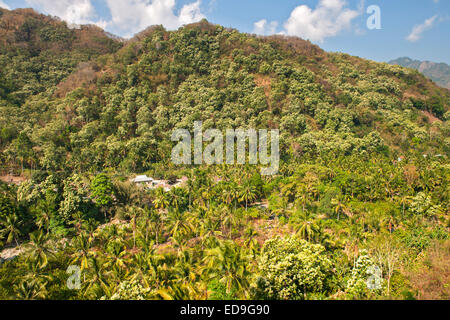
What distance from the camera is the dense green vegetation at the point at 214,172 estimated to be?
861 inches

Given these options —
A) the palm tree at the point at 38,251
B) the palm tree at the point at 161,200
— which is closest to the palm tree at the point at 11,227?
the palm tree at the point at 38,251

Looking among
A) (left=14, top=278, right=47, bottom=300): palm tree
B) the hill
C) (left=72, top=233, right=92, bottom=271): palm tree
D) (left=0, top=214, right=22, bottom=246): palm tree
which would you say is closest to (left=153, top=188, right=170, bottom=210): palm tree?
(left=72, top=233, right=92, bottom=271): palm tree

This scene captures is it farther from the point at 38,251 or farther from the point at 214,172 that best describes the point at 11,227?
the point at 214,172

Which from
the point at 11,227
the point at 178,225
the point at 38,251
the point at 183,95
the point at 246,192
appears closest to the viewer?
the point at 38,251

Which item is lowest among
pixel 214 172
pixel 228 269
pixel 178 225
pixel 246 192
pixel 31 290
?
pixel 31 290

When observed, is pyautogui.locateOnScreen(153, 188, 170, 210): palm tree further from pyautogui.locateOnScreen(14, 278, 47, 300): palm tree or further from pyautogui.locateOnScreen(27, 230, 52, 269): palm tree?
pyautogui.locateOnScreen(14, 278, 47, 300): palm tree

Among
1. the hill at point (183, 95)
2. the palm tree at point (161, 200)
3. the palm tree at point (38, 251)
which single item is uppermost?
the hill at point (183, 95)

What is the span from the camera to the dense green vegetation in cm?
2186

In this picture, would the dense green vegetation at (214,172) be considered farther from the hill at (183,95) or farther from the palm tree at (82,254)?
the hill at (183,95)

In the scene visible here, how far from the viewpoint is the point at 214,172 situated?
184 ft

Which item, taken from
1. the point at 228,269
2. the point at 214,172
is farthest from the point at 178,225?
the point at 214,172
